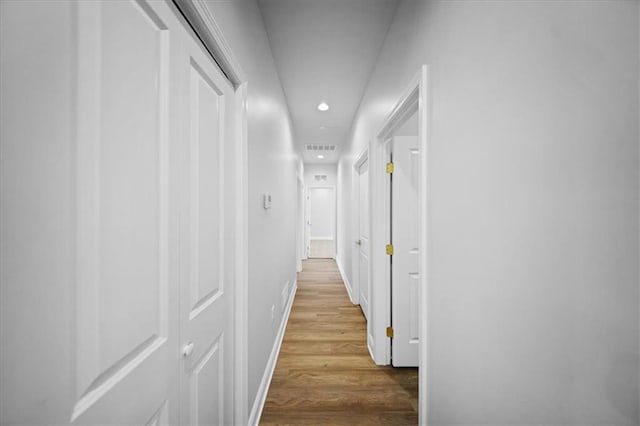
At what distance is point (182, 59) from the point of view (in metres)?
0.81

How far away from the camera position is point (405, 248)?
7.14 feet

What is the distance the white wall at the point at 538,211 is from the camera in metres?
0.46

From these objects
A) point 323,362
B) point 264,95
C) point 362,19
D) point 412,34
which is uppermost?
point 362,19

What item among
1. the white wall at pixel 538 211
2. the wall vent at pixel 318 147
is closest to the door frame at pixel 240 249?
the white wall at pixel 538 211

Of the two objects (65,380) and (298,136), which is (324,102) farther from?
(65,380)

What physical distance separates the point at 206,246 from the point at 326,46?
194 centimetres

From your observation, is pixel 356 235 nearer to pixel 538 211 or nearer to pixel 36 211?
pixel 538 211

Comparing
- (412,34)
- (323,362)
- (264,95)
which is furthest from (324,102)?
(323,362)

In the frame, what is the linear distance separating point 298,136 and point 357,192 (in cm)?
172

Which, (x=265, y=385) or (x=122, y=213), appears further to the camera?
(x=265, y=385)

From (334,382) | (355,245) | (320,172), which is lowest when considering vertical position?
(334,382)

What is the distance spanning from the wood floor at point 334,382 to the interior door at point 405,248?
253 millimetres

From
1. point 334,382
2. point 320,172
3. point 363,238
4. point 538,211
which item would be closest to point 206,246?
point 538,211

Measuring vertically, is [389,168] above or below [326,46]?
below
